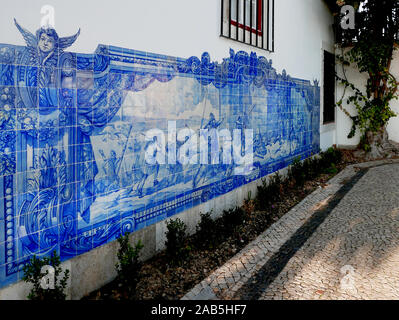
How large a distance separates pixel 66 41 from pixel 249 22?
3.90 meters

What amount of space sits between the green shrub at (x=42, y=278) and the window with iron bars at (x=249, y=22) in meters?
3.73

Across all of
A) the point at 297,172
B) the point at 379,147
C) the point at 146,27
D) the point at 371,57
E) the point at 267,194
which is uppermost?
the point at 371,57

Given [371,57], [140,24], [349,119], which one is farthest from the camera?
[349,119]

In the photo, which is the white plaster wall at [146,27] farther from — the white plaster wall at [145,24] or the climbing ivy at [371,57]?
the climbing ivy at [371,57]

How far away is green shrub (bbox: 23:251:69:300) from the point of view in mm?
2777

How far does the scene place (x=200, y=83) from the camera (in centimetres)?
485

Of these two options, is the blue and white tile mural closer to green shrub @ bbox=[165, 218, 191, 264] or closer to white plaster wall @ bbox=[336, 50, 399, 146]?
green shrub @ bbox=[165, 218, 191, 264]

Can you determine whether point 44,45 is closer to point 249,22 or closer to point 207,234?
point 207,234

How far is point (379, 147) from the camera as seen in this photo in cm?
1067

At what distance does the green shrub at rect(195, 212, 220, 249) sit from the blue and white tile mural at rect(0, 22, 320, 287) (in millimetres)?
294

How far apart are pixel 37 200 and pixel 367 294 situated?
112 inches

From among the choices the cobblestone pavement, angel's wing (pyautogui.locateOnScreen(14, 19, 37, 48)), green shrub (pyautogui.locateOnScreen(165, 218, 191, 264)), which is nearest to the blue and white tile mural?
angel's wing (pyautogui.locateOnScreen(14, 19, 37, 48))

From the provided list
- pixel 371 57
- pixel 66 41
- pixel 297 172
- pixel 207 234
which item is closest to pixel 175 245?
pixel 207 234

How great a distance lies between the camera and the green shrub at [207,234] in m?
4.49
